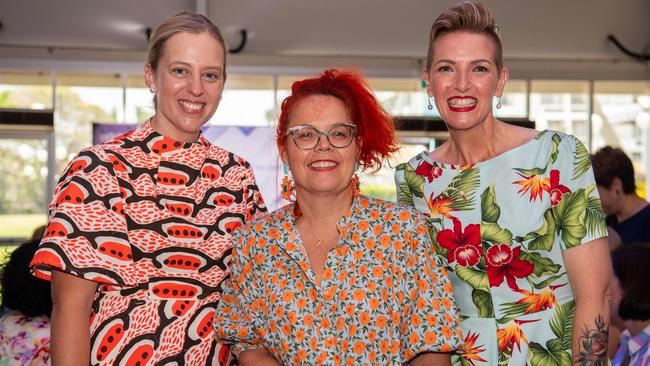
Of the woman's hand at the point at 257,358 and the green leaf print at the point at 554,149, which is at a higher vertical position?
the green leaf print at the point at 554,149

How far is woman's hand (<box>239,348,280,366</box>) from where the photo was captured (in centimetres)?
217

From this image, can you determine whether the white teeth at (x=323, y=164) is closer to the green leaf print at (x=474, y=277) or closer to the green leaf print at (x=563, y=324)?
the green leaf print at (x=474, y=277)

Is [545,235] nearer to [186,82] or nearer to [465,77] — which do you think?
[465,77]

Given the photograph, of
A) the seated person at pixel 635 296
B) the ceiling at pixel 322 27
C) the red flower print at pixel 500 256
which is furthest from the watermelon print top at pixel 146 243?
the ceiling at pixel 322 27

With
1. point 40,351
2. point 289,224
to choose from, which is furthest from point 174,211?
point 40,351

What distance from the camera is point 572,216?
226 cm

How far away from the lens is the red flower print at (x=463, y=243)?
2346mm

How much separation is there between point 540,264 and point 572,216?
0.55ft

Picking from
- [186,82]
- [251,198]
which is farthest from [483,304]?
[186,82]

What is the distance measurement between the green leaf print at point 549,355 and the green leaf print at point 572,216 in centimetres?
29

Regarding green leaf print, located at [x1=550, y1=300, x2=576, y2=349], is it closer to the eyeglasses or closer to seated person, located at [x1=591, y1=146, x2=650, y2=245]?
the eyeglasses

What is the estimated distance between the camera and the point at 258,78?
1210cm

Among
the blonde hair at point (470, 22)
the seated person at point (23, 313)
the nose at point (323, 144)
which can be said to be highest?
the blonde hair at point (470, 22)

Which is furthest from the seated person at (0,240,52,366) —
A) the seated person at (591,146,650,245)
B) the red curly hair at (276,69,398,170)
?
the seated person at (591,146,650,245)
